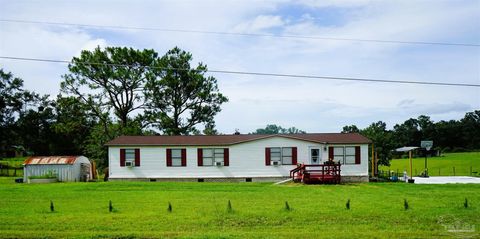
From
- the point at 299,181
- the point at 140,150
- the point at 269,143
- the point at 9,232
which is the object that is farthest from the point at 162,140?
the point at 9,232

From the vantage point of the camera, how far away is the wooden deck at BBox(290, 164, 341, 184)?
3172 cm

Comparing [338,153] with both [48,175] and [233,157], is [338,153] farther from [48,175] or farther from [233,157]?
[48,175]

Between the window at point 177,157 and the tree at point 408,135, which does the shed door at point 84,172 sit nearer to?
the window at point 177,157

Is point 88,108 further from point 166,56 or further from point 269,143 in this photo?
point 269,143

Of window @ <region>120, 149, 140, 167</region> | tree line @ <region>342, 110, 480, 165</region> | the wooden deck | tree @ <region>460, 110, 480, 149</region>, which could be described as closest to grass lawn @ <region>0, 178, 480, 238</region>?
the wooden deck

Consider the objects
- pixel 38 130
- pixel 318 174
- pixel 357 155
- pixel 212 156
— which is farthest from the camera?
pixel 38 130

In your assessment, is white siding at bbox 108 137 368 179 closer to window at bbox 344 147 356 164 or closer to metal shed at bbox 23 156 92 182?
window at bbox 344 147 356 164

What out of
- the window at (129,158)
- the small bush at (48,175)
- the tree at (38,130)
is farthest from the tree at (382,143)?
the tree at (38,130)

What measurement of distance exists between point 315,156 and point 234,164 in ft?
18.8

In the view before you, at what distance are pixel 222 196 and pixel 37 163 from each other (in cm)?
1940

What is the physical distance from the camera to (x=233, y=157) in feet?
118

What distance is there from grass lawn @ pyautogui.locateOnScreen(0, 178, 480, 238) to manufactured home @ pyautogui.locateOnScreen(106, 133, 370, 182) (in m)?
12.6

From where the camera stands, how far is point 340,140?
35875 millimetres

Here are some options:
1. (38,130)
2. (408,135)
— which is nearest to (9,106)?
(38,130)
